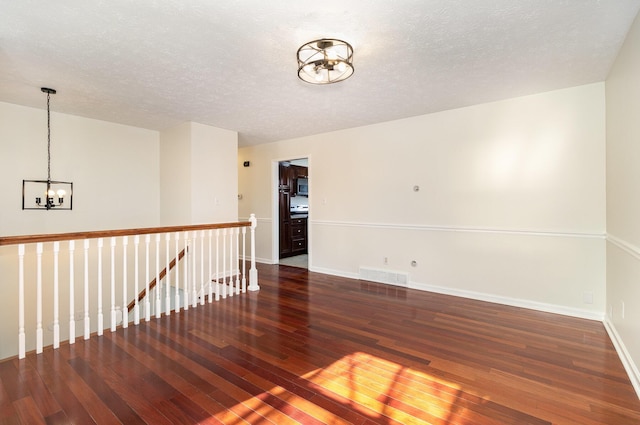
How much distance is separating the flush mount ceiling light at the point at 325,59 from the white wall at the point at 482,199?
2.21 meters

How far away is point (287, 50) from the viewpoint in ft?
8.33

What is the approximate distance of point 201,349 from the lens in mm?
2586

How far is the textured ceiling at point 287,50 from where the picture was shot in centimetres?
202

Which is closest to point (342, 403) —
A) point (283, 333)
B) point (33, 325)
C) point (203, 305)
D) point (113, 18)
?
point (283, 333)

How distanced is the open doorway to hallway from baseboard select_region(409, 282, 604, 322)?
276 centimetres

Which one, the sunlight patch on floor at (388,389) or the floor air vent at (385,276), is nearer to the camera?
the sunlight patch on floor at (388,389)

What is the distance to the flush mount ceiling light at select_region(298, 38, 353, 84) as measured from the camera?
240 cm

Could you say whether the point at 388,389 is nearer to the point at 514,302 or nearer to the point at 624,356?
the point at 624,356

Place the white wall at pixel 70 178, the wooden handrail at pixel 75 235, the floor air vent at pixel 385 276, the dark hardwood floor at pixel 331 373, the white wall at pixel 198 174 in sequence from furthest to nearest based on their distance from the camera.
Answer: the white wall at pixel 198 174 → the floor air vent at pixel 385 276 → the white wall at pixel 70 178 → the wooden handrail at pixel 75 235 → the dark hardwood floor at pixel 331 373

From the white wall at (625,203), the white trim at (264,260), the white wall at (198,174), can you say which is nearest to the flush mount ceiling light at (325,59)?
the white wall at (625,203)

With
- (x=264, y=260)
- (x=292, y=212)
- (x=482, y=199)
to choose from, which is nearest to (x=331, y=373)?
(x=482, y=199)

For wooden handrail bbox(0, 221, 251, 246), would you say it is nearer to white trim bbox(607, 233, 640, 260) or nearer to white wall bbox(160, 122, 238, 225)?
white wall bbox(160, 122, 238, 225)

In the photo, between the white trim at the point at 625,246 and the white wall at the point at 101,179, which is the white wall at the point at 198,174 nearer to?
the white wall at the point at 101,179

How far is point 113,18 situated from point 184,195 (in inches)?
120
